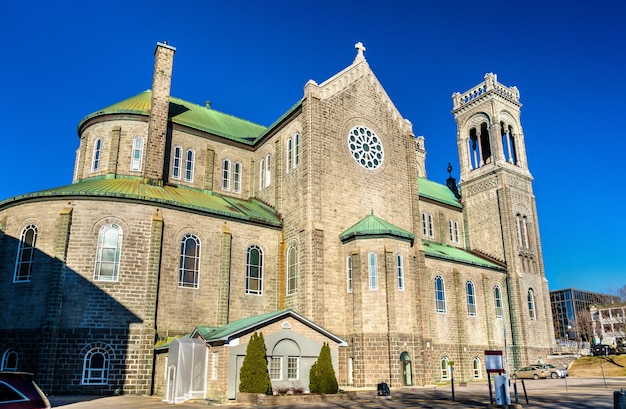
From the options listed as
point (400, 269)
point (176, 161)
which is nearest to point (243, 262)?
point (176, 161)

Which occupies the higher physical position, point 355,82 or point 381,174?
point 355,82

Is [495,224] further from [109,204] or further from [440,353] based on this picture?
[109,204]

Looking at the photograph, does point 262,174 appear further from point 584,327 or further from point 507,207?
point 584,327

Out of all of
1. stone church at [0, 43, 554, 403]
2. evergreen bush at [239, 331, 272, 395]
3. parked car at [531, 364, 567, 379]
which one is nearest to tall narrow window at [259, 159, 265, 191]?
stone church at [0, 43, 554, 403]

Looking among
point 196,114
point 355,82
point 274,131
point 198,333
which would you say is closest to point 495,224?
point 355,82

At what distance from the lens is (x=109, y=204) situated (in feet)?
94.8

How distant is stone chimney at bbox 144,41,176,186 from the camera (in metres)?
33.9

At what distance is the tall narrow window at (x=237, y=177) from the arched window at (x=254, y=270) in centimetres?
771

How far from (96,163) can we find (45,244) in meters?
9.43

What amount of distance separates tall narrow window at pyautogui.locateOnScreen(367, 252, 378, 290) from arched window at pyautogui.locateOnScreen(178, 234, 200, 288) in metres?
10.9

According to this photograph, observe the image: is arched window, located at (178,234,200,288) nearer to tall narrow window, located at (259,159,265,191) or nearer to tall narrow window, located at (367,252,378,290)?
tall narrow window, located at (259,159,265,191)

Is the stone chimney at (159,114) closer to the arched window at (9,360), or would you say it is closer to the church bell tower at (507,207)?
Result: the arched window at (9,360)

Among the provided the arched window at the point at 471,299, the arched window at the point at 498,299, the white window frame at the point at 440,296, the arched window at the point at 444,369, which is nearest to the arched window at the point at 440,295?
the white window frame at the point at 440,296

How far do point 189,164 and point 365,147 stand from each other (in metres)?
13.5
